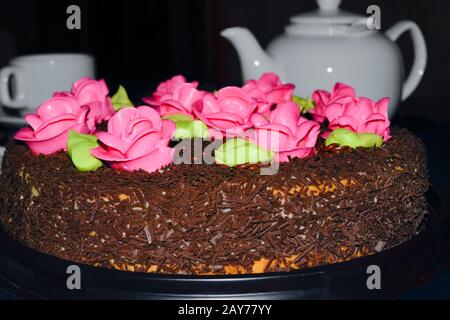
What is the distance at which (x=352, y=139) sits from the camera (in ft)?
3.65

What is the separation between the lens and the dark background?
381cm

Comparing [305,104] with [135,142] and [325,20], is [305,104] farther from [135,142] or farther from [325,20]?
[135,142]

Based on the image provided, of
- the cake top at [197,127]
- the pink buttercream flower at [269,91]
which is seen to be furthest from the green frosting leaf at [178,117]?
the pink buttercream flower at [269,91]

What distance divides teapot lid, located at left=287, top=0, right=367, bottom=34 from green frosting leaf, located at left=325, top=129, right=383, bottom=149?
0.63 m

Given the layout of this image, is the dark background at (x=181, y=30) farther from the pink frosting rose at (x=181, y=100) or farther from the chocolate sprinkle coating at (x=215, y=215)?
the chocolate sprinkle coating at (x=215, y=215)

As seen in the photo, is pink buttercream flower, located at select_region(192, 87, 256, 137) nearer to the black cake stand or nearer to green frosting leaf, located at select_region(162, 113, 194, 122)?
green frosting leaf, located at select_region(162, 113, 194, 122)

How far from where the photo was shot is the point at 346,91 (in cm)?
129

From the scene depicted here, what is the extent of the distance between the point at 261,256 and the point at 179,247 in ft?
0.34

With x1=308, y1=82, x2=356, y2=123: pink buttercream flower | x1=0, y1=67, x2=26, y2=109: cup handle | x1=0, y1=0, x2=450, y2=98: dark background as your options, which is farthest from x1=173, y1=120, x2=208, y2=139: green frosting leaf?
x1=0, y1=0, x2=450, y2=98: dark background

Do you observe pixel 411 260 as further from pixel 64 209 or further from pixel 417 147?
pixel 64 209

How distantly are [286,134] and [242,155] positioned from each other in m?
0.07

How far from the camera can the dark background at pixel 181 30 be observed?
3.81 meters

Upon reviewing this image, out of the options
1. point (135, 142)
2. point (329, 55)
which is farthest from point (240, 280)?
point (329, 55)

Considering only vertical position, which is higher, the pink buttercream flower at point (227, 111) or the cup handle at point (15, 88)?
the pink buttercream flower at point (227, 111)
